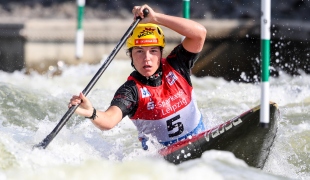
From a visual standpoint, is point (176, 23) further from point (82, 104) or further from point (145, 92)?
point (82, 104)

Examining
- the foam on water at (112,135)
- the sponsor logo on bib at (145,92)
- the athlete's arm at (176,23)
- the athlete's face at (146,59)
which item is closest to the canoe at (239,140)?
the foam on water at (112,135)

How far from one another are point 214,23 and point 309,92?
255 centimetres

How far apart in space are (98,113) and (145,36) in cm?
70

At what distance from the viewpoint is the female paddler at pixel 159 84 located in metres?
5.11

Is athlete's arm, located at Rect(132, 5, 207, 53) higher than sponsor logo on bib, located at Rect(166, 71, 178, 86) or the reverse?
higher

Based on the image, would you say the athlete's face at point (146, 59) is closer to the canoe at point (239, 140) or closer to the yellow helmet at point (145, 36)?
the yellow helmet at point (145, 36)

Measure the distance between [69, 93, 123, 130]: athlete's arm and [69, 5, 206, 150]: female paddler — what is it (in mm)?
82

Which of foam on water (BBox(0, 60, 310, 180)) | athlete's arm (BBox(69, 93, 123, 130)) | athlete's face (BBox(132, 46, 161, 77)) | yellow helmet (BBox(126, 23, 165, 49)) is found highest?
yellow helmet (BBox(126, 23, 165, 49))

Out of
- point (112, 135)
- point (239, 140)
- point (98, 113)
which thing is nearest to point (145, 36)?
point (98, 113)

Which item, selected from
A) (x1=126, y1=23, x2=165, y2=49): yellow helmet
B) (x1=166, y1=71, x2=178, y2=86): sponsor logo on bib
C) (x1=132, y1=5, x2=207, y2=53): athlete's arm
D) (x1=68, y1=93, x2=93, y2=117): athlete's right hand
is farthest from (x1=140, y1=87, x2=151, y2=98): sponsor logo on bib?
(x1=68, y1=93, x2=93, y2=117): athlete's right hand

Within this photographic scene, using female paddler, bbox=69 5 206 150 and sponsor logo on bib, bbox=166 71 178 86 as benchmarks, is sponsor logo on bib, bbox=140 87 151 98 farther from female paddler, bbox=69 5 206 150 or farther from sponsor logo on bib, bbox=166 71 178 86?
sponsor logo on bib, bbox=166 71 178 86

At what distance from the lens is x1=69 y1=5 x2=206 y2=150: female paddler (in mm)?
5105

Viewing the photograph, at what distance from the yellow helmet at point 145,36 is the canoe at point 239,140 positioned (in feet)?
2.27

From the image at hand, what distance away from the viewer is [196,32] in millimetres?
5172
